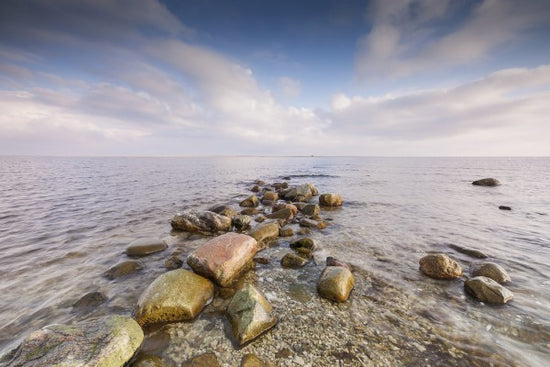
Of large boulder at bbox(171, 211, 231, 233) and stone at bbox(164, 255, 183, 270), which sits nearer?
stone at bbox(164, 255, 183, 270)

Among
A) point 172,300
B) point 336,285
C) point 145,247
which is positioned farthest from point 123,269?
point 336,285

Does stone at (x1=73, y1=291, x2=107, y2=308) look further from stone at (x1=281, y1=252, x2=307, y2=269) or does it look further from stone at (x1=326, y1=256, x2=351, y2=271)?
stone at (x1=326, y1=256, x2=351, y2=271)

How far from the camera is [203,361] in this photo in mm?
3783

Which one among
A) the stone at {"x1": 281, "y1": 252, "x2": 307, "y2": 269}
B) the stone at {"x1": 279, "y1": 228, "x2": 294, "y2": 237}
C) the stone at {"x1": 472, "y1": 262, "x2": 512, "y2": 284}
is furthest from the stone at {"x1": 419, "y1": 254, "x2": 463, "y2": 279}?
the stone at {"x1": 279, "y1": 228, "x2": 294, "y2": 237}

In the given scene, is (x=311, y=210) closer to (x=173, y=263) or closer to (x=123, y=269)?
(x=173, y=263)

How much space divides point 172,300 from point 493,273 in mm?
9435

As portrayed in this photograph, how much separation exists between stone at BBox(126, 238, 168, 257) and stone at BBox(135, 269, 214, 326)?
3938 mm

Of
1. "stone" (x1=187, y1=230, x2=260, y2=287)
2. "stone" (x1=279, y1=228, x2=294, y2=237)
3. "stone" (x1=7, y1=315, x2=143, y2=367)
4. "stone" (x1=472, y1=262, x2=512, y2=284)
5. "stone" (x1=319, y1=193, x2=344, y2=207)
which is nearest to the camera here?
"stone" (x1=7, y1=315, x2=143, y2=367)

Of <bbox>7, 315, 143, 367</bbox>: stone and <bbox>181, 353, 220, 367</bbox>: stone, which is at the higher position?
<bbox>7, 315, 143, 367</bbox>: stone

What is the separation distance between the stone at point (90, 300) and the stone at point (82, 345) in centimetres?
209

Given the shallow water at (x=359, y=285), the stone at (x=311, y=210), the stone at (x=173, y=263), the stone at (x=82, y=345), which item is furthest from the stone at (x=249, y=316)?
the stone at (x=311, y=210)

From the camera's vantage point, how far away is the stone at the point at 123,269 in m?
6.83

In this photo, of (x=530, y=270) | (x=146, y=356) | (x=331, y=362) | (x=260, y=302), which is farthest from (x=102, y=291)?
(x=530, y=270)

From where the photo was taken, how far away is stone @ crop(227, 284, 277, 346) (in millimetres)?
4184
